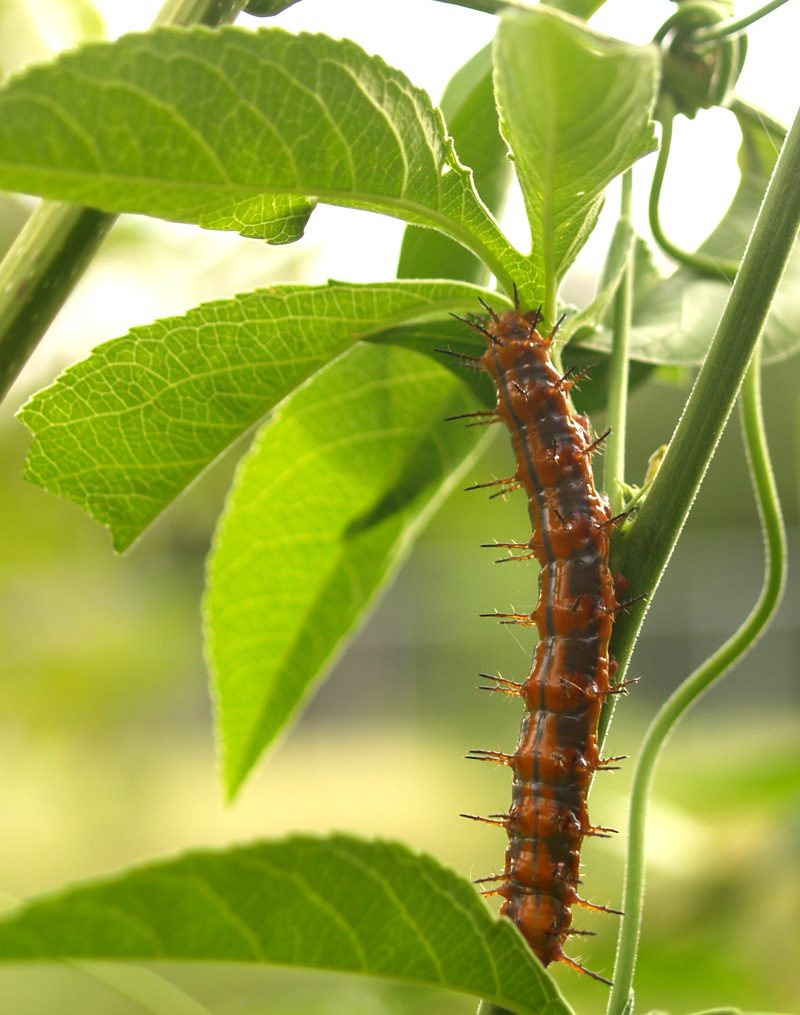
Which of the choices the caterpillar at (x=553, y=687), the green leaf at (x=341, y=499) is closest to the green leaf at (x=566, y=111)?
the caterpillar at (x=553, y=687)

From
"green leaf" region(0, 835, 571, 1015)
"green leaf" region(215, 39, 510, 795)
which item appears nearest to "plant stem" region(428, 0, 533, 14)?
"green leaf" region(215, 39, 510, 795)

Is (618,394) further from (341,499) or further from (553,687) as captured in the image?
(341,499)

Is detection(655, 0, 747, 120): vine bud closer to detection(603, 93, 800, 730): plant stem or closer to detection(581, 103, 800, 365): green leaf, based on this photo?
detection(581, 103, 800, 365): green leaf

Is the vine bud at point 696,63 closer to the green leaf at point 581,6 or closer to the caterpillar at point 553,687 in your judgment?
the green leaf at point 581,6

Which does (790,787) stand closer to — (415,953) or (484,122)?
(484,122)

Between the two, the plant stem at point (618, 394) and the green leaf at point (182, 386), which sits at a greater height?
the plant stem at point (618, 394)

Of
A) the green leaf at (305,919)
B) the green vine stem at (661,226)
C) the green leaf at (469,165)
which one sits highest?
the green vine stem at (661,226)
